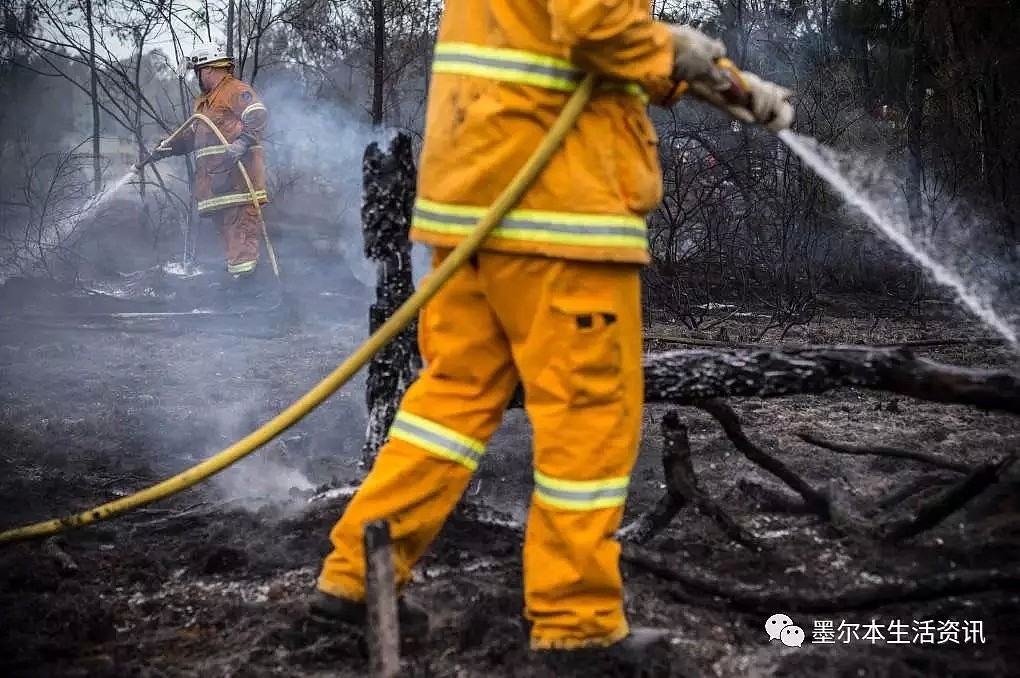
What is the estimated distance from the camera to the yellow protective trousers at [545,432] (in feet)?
6.70

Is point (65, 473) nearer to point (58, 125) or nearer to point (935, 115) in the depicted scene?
point (935, 115)

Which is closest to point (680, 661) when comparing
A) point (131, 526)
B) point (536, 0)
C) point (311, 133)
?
point (536, 0)

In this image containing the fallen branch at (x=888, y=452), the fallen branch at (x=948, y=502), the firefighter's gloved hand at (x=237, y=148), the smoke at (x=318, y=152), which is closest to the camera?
the fallen branch at (x=948, y=502)

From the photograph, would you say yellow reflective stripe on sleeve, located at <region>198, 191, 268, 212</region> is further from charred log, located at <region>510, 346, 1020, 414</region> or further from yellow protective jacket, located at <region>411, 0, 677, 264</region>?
yellow protective jacket, located at <region>411, 0, 677, 264</region>

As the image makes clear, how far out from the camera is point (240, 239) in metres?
8.14

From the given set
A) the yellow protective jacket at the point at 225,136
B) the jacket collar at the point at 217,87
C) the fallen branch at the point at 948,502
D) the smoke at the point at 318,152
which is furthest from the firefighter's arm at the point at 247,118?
the fallen branch at the point at 948,502

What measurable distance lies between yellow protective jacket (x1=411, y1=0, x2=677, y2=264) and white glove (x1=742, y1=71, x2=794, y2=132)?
0.73ft

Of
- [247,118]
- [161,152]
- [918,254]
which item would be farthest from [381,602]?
[161,152]

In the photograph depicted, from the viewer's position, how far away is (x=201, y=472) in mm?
2227

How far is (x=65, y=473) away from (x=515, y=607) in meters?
2.11

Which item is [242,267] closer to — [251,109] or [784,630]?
[251,109]

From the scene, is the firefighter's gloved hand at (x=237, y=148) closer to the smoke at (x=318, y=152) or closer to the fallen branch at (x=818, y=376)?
the smoke at (x=318, y=152)

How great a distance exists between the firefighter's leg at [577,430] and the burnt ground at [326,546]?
0.16 meters

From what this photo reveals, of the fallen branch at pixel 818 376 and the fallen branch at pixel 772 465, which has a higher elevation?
the fallen branch at pixel 818 376
